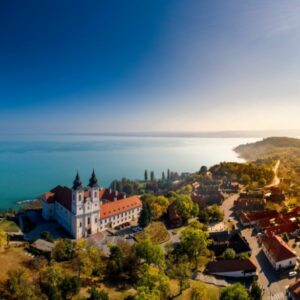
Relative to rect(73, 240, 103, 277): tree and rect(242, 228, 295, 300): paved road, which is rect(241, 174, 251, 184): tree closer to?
rect(242, 228, 295, 300): paved road

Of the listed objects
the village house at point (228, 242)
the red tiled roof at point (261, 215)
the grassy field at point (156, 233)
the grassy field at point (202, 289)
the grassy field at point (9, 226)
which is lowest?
the grassy field at point (9, 226)

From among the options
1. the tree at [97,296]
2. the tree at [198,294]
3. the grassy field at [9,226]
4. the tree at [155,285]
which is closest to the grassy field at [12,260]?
the tree at [97,296]

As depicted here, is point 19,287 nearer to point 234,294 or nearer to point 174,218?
point 234,294

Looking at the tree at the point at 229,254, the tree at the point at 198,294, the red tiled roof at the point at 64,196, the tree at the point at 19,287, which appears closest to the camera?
the tree at the point at 19,287

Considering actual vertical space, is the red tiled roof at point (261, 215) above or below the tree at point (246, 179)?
below

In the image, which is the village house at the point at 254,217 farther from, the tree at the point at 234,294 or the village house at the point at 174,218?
the tree at the point at 234,294

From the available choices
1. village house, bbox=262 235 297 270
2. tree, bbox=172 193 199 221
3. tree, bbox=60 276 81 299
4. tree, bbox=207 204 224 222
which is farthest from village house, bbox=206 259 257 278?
tree, bbox=172 193 199 221
